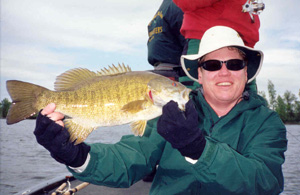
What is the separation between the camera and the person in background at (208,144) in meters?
2.23

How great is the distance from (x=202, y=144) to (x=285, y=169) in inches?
934

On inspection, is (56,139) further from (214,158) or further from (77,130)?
(214,158)

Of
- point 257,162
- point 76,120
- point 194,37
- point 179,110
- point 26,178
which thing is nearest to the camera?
point 179,110

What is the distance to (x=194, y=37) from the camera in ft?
12.2

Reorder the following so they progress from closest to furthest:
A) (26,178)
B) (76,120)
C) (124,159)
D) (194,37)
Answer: (76,120) → (124,159) → (194,37) → (26,178)

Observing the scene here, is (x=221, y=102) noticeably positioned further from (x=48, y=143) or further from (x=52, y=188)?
(x=52, y=188)

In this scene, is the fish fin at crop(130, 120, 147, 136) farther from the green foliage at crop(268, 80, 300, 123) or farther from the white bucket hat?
the green foliage at crop(268, 80, 300, 123)

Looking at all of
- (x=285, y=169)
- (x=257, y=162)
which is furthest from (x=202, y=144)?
(x=285, y=169)

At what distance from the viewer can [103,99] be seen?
7.20 feet

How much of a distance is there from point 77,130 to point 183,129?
909mm

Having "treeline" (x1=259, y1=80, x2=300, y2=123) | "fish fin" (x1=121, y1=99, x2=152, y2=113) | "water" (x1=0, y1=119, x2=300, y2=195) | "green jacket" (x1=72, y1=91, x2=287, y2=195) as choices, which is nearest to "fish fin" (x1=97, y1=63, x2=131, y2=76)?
"fish fin" (x1=121, y1=99, x2=152, y2=113)

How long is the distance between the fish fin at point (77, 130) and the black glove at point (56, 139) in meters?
0.05

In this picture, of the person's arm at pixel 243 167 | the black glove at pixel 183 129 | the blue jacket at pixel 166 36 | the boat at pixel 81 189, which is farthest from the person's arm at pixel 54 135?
the boat at pixel 81 189

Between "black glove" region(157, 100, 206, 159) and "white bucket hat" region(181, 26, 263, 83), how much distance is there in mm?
1139
